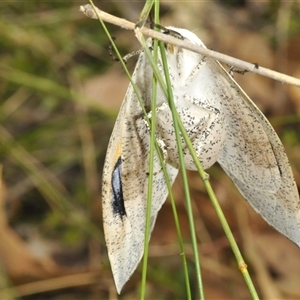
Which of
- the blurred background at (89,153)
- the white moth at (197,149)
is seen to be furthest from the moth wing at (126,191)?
the blurred background at (89,153)

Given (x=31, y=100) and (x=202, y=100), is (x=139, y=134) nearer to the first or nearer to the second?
(x=202, y=100)

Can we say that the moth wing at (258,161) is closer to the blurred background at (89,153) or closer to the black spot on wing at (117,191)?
the black spot on wing at (117,191)

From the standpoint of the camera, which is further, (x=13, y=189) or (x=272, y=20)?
(x=272, y=20)

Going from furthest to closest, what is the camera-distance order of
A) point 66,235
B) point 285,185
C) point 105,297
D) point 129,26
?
point 66,235, point 105,297, point 285,185, point 129,26

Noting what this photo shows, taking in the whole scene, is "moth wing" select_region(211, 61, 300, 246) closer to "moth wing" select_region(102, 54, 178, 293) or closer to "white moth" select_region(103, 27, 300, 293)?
"white moth" select_region(103, 27, 300, 293)

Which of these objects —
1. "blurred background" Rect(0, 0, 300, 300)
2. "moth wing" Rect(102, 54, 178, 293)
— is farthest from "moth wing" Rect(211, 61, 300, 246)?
"blurred background" Rect(0, 0, 300, 300)

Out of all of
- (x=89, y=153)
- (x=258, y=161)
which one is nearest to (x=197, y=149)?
(x=258, y=161)

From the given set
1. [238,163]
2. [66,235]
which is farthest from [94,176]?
[238,163]
